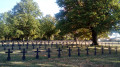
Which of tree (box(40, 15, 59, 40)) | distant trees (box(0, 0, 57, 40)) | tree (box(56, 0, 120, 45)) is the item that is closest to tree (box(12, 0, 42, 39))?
distant trees (box(0, 0, 57, 40))

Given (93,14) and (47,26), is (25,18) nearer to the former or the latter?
(47,26)

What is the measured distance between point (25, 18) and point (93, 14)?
30.5 meters

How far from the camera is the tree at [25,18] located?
1732 inches

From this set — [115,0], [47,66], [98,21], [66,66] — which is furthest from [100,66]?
[115,0]

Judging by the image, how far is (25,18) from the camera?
44375mm

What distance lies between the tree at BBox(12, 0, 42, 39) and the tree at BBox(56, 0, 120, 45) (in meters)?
23.7

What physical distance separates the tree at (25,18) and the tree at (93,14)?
23.7 m

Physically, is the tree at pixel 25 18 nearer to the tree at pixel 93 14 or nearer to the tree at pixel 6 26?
the tree at pixel 6 26

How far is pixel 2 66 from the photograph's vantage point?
26.3 feet

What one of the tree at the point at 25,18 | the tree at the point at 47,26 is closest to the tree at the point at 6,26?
the tree at the point at 25,18

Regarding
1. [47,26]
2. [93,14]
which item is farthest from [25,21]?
[93,14]

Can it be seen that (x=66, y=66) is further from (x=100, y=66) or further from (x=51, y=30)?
(x=51, y=30)

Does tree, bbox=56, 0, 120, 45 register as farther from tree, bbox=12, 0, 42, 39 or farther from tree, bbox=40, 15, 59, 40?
tree, bbox=40, 15, 59, 40

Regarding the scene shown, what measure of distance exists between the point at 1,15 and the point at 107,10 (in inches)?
2193
